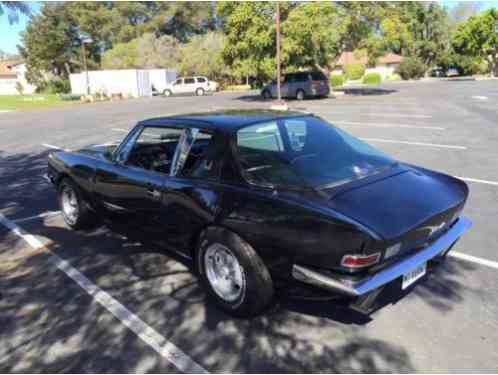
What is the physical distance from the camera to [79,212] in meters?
5.09

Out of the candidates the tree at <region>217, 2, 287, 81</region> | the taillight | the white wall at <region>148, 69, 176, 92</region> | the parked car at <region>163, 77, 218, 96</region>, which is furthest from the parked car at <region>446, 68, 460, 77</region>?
the taillight

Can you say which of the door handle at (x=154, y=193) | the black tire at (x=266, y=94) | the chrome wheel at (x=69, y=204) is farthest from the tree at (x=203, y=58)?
the door handle at (x=154, y=193)

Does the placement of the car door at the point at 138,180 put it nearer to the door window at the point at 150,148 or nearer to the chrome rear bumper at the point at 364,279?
the door window at the point at 150,148

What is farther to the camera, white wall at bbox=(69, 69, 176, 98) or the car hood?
white wall at bbox=(69, 69, 176, 98)

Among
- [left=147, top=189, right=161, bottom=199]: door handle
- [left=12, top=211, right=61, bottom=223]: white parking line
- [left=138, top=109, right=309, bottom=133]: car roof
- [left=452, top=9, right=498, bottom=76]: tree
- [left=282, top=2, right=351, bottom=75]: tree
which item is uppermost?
[left=452, top=9, right=498, bottom=76]: tree

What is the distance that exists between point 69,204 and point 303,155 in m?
3.27

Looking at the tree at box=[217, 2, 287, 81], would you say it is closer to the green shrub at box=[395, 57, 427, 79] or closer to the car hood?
A: the car hood

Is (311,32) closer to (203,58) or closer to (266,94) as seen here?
(266,94)

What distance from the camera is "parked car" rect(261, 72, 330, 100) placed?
26984 millimetres

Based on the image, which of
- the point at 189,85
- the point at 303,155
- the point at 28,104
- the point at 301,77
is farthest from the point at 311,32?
the point at 28,104

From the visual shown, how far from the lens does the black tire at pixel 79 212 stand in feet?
16.4

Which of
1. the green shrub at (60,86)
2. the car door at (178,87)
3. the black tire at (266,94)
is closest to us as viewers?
the black tire at (266,94)

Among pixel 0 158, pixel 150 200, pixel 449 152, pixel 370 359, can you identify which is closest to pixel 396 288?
pixel 370 359

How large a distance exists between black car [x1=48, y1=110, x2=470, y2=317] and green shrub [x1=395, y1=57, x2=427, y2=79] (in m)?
61.8
